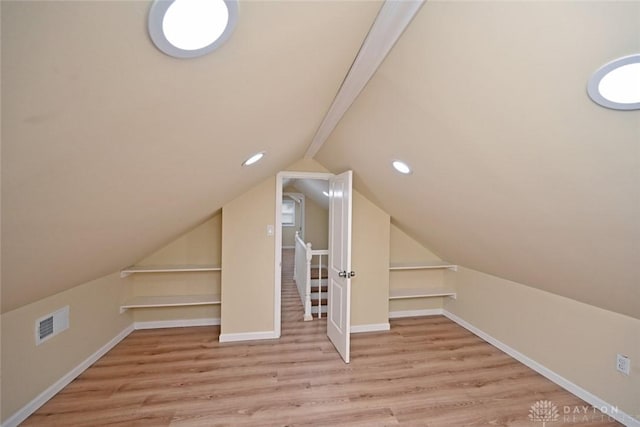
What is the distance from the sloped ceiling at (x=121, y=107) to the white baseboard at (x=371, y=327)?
8.93 ft

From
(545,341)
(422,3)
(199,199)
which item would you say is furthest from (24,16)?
(545,341)

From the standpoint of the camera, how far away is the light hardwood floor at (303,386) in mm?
1975

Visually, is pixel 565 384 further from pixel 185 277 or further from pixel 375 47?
pixel 185 277

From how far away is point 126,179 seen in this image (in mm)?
1245

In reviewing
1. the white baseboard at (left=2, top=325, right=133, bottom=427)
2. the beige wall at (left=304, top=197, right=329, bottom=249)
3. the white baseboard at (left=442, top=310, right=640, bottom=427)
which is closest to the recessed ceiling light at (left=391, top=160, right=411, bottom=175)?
the white baseboard at (left=442, top=310, right=640, bottom=427)

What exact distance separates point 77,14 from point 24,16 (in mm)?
86

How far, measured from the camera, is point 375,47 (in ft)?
3.92

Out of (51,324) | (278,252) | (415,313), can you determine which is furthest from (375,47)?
(415,313)

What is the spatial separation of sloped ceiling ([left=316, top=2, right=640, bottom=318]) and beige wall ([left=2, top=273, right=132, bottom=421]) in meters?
2.80

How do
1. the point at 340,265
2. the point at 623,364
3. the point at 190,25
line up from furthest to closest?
1. the point at 340,265
2. the point at 623,364
3. the point at 190,25

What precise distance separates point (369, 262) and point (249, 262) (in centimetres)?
156

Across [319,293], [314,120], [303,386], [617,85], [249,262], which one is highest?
[314,120]

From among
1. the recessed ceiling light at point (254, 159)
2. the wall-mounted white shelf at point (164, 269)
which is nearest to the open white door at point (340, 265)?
the recessed ceiling light at point (254, 159)

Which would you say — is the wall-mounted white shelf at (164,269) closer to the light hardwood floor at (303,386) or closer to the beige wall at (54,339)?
the beige wall at (54,339)
